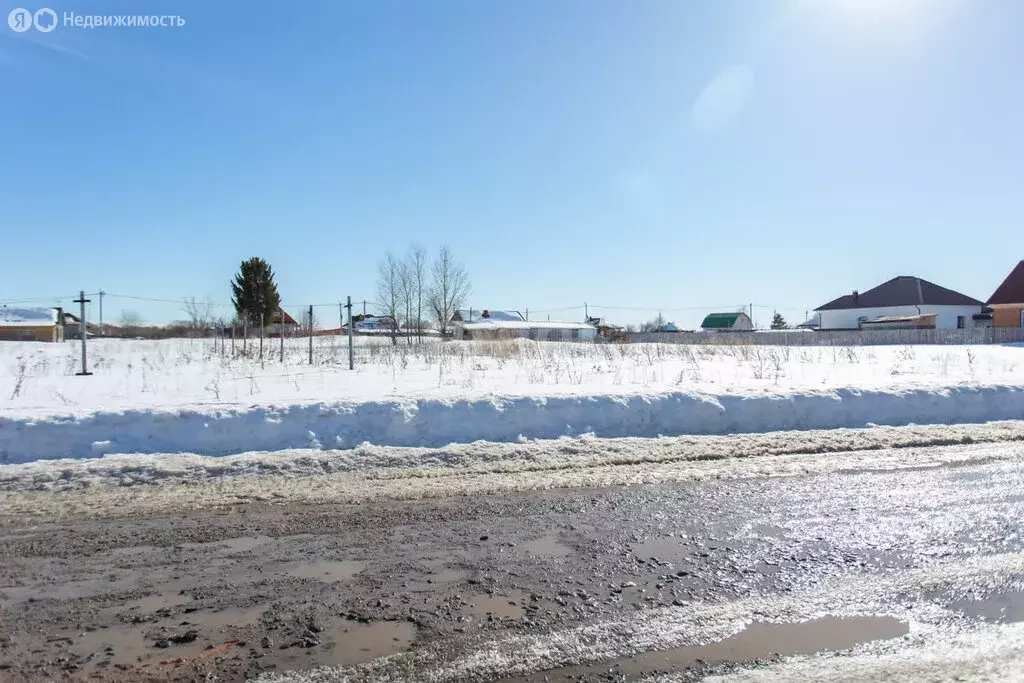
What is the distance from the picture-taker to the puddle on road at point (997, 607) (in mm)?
3674

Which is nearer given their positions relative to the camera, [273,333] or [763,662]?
[763,662]

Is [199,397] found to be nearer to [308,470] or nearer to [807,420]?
[308,470]

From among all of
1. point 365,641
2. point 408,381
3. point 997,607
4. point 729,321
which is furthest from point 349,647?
point 729,321

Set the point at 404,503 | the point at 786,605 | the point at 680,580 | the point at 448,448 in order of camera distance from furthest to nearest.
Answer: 1. the point at 448,448
2. the point at 404,503
3. the point at 680,580
4. the point at 786,605

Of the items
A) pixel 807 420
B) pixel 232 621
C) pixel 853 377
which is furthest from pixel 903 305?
pixel 232 621

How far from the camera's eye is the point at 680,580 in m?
4.22

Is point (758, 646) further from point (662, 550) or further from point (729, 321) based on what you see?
point (729, 321)

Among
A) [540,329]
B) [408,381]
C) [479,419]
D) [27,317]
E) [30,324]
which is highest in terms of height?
[27,317]

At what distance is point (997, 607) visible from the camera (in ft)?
12.5

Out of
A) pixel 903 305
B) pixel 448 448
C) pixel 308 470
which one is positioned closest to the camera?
pixel 308 470

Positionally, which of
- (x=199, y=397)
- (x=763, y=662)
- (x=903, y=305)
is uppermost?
(x=903, y=305)

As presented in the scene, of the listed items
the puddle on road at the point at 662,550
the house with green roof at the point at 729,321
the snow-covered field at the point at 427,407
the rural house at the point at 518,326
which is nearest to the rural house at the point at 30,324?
the rural house at the point at 518,326

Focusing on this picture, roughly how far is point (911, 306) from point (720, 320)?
1038 inches

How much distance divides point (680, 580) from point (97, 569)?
3.96 metres
